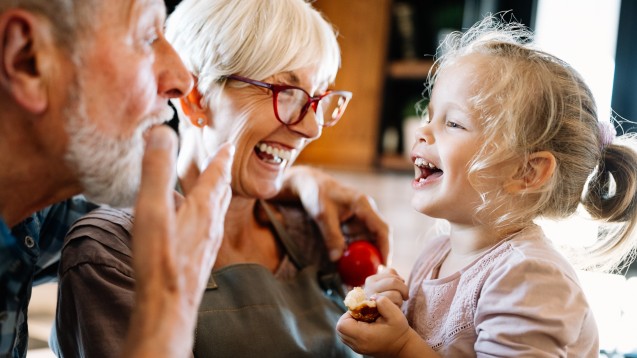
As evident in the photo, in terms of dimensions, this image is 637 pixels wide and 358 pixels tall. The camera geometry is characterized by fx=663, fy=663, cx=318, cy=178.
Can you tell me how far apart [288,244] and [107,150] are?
0.67 m

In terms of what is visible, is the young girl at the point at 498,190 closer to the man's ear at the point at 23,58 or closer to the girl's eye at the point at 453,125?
the girl's eye at the point at 453,125

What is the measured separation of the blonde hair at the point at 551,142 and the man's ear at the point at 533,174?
14mm

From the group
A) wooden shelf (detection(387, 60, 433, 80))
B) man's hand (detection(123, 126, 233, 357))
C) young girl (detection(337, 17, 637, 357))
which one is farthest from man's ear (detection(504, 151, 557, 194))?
wooden shelf (detection(387, 60, 433, 80))

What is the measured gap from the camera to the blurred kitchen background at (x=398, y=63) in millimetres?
3506

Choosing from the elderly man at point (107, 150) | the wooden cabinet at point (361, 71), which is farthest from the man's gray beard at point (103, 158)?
the wooden cabinet at point (361, 71)

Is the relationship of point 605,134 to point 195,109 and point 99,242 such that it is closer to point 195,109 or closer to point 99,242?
point 195,109

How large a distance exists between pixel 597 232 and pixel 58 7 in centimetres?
125

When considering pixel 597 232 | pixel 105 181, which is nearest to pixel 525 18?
pixel 597 232

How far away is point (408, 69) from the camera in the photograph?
4.75 m

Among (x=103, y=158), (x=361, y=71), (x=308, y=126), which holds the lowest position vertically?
(x=361, y=71)

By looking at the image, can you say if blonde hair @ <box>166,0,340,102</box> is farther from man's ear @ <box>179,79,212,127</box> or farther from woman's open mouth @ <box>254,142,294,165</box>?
woman's open mouth @ <box>254,142,294,165</box>

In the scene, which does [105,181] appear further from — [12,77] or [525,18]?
[525,18]

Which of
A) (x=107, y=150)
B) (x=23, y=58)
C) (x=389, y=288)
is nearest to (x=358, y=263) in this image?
(x=389, y=288)

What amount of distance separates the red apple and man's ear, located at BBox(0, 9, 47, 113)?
2.84 ft
